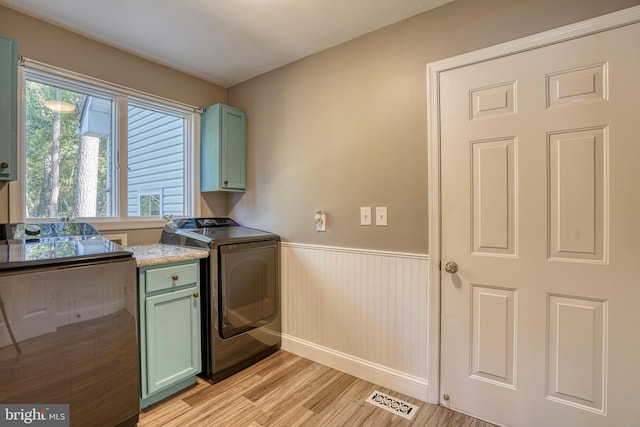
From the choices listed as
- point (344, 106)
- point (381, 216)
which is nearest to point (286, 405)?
point (381, 216)

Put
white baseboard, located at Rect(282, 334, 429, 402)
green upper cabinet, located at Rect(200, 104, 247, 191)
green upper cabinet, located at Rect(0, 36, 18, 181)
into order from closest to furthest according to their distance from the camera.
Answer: green upper cabinet, located at Rect(0, 36, 18, 181)
white baseboard, located at Rect(282, 334, 429, 402)
green upper cabinet, located at Rect(200, 104, 247, 191)

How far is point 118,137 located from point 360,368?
8.16 ft

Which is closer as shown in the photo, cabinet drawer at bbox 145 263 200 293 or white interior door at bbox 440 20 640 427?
white interior door at bbox 440 20 640 427

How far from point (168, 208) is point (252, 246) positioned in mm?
963

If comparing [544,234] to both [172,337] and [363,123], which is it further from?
[172,337]

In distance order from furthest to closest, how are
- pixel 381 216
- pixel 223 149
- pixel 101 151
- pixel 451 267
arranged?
pixel 223 149
pixel 101 151
pixel 381 216
pixel 451 267

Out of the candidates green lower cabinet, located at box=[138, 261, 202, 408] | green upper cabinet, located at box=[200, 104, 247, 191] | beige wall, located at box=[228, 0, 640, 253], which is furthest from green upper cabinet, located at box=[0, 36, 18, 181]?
beige wall, located at box=[228, 0, 640, 253]

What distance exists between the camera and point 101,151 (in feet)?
7.41

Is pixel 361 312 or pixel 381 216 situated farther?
pixel 361 312

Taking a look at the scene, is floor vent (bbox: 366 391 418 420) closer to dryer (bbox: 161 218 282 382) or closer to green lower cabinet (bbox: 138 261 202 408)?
dryer (bbox: 161 218 282 382)

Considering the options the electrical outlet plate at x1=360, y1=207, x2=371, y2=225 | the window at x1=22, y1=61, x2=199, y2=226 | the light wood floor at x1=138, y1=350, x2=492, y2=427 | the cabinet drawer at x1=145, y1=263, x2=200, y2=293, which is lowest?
the light wood floor at x1=138, y1=350, x2=492, y2=427

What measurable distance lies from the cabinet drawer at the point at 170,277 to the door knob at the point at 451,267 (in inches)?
63.0

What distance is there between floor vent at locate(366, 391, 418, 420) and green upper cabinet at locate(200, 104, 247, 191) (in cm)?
198

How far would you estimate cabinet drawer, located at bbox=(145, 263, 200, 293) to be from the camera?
1.76 meters
